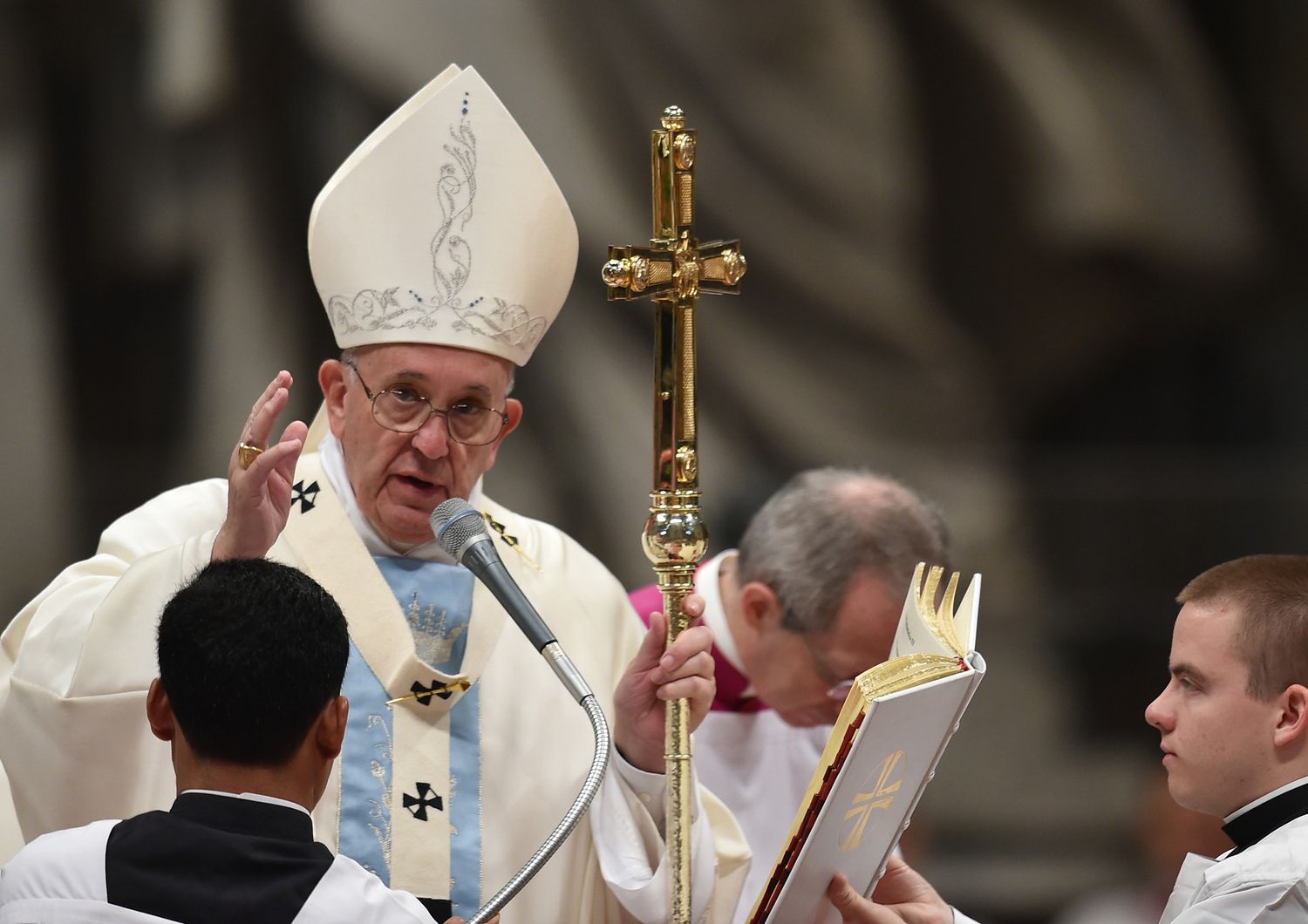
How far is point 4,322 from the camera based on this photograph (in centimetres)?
629

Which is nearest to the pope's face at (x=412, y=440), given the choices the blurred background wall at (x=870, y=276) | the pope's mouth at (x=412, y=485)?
the pope's mouth at (x=412, y=485)

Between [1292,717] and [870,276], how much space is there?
494 centimetres

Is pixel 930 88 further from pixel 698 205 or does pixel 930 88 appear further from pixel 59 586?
pixel 59 586

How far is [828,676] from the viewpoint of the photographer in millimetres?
3900

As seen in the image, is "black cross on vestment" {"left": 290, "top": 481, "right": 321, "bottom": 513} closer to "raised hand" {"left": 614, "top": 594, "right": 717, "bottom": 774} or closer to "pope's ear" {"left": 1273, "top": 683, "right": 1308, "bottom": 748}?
"raised hand" {"left": 614, "top": 594, "right": 717, "bottom": 774}

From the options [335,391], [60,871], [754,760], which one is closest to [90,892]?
[60,871]

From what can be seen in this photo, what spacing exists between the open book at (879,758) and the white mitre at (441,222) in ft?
3.51

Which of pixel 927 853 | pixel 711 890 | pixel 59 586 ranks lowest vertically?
pixel 927 853

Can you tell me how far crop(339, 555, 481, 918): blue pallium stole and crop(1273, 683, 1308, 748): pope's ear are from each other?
1.38m

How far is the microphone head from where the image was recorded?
2502 millimetres

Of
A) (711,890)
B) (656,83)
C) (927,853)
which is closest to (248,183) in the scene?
(656,83)

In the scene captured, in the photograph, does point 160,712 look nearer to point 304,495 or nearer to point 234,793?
point 234,793

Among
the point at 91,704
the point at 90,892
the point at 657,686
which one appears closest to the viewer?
the point at 90,892

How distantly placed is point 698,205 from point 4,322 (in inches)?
106
